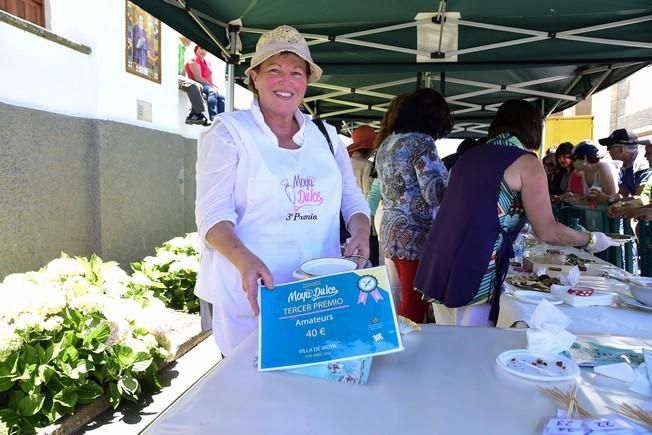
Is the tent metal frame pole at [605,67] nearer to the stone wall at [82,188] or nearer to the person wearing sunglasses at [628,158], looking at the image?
the person wearing sunglasses at [628,158]

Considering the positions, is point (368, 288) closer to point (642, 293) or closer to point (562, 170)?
point (642, 293)

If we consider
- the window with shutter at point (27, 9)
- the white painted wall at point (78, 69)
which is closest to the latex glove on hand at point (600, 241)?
the white painted wall at point (78, 69)

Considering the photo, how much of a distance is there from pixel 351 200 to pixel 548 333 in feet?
2.61

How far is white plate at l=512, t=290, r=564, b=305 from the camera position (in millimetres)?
1762

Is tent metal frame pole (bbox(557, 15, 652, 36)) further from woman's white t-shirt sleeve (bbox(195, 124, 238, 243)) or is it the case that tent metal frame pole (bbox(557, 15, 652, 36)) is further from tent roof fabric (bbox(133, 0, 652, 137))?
woman's white t-shirt sleeve (bbox(195, 124, 238, 243))

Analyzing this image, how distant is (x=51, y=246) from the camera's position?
4617 mm

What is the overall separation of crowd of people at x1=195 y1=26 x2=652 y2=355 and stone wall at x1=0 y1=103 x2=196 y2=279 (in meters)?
3.16

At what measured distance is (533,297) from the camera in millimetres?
1805

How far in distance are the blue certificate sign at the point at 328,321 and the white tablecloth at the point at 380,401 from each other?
2.0 inches

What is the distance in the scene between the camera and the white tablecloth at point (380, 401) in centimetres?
80

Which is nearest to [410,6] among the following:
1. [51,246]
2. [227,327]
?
[227,327]

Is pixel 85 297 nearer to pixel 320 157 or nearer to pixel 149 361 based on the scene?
pixel 149 361

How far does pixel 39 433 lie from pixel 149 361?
0.69 m

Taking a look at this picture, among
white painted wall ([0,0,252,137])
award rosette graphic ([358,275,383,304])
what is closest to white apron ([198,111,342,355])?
award rosette graphic ([358,275,383,304])
